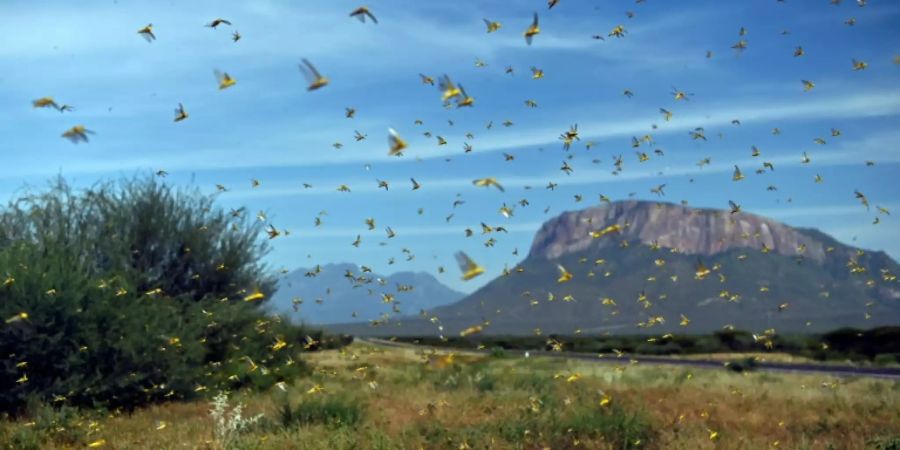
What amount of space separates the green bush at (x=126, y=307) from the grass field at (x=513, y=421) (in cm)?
212

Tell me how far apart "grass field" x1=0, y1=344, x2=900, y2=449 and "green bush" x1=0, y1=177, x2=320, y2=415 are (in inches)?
83.3

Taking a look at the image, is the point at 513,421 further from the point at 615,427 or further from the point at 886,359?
Answer: the point at 886,359

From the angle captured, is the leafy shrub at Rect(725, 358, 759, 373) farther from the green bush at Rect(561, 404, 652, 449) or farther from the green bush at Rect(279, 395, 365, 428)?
the green bush at Rect(279, 395, 365, 428)

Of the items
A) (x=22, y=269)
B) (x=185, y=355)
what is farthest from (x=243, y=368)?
(x=22, y=269)

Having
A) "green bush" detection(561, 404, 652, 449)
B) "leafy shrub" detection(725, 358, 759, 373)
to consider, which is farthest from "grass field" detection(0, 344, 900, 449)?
"leafy shrub" detection(725, 358, 759, 373)

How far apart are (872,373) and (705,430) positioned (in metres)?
28.0

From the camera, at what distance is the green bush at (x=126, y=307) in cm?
3158

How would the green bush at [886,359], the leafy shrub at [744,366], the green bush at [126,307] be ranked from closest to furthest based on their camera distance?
the green bush at [126,307], the leafy shrub at [744,366], the green bush at [886,359]

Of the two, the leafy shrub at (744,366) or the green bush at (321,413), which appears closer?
the green bush at (321,413)

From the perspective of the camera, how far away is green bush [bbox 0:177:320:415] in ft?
104

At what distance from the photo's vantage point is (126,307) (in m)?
34.7

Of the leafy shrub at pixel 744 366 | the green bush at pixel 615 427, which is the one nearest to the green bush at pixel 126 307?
the green bush at pixel 615 427

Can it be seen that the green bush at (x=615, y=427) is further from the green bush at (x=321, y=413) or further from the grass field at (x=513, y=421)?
the green bush at (x=321, y=413)

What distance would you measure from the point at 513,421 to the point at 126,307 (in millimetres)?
17492
